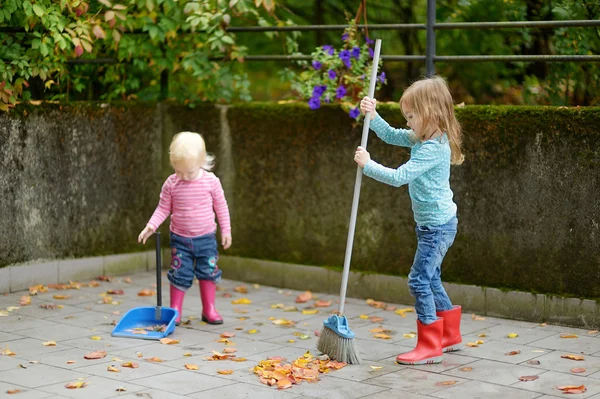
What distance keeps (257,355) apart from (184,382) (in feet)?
2.43

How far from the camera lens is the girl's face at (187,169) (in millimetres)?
6043

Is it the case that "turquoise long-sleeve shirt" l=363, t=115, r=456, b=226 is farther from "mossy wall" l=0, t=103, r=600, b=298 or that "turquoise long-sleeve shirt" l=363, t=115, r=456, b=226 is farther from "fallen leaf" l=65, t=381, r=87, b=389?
"fallen leaf" l=65, t=381, r=87, b=389

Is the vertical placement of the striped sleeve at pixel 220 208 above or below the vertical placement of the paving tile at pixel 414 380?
above

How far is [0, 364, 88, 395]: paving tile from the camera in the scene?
4.69 metres

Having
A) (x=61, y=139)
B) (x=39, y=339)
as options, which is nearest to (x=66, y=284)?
(x=61, y=139)

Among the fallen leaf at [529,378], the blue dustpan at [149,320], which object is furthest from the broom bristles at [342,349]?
the blue dustpan at [149,320]

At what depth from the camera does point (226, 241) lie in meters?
6.12

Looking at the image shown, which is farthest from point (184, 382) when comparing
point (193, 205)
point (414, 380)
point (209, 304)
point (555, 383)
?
point (555, 383)

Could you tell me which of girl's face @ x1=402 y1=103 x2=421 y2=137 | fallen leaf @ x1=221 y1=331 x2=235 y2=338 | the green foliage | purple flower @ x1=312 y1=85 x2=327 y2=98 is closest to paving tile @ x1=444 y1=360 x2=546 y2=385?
girl's face @ x1=402 y1=103 x2=421 y2=137

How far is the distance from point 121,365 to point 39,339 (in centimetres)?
87

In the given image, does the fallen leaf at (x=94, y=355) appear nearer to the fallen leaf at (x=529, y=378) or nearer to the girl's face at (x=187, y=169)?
the girl's face at (x=187, y=169)

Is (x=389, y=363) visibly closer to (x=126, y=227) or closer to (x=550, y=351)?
(x=550, y=351)

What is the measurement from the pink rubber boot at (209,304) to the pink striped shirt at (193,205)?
0.38 meters

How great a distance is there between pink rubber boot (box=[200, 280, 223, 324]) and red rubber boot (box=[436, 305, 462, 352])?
1609 mm
